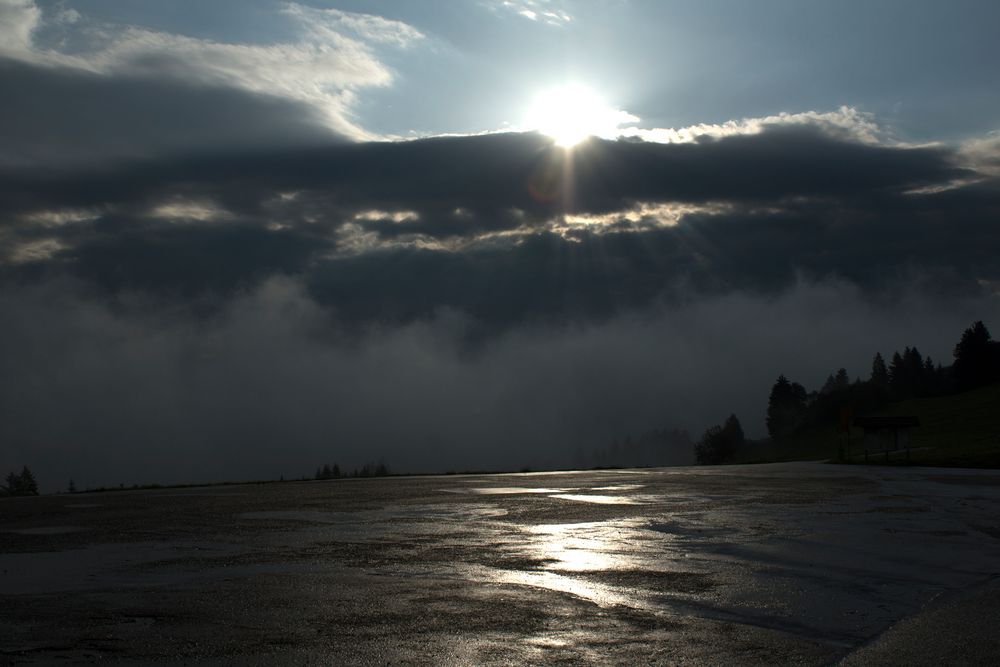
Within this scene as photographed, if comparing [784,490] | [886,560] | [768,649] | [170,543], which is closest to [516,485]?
[784,490]

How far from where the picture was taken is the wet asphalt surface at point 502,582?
7.18 meters

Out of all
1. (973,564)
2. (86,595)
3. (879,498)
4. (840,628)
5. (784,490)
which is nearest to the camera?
(840,628)

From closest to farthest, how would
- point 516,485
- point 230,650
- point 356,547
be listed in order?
point 230,650 < point 356,547 < point 516,485

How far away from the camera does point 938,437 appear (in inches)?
2557

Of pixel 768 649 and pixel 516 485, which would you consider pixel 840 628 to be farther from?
pixel 516 485

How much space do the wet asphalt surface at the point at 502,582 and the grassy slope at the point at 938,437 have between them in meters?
24.1

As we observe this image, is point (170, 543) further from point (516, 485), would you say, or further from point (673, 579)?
point (516, 485)

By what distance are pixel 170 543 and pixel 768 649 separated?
9.49 meters

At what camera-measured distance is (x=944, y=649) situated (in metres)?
7.13

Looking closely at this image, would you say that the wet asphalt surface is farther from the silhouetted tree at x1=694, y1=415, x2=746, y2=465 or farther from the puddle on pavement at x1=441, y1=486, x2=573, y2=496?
the silhouetted tree at x1=694, y1=415, x2=746, y2=465

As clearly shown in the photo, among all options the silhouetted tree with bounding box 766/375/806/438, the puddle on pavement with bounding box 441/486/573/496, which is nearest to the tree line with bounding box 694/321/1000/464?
the silhouetted tree with bounding box 766/375/806/438

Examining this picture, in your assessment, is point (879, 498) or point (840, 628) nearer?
point (840, 628)

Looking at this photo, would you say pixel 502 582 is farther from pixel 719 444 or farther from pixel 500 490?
pixel 719 444

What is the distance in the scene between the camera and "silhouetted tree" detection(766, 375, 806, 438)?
12431cm
